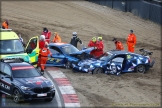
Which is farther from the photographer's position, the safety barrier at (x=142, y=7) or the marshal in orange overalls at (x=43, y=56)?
the safety barrier at (x=142, y=7)

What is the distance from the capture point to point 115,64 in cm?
2845

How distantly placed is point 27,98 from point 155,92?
6.20 meters

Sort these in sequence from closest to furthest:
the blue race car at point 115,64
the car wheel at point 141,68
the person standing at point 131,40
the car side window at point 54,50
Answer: the blue race car at point 115,64 < the car wheel at point 141,68 < the car side window at point 54,50 < the person standing at point 131,40

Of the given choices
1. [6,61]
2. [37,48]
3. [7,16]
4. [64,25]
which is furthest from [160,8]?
[6,61]

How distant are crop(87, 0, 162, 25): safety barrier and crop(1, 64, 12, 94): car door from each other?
805 inches

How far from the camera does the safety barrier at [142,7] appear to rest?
4288 centimetres

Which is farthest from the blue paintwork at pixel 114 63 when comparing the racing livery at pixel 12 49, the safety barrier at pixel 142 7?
the safety barrier at pixel 142 7

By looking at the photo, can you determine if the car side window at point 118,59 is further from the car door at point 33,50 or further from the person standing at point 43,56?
the car door at point 33,50

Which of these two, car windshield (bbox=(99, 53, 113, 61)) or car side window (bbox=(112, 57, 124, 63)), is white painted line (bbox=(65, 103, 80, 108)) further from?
car side window (bbox=(112, 57, 124, 63))

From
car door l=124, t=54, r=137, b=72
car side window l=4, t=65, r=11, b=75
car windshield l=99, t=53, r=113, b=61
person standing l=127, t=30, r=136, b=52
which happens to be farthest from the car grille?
person standing l=127, t=30, r=136, b=52

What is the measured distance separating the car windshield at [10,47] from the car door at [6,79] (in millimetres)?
2710

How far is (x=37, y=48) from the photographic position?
28.3 metres

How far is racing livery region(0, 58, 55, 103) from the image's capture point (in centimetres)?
2245

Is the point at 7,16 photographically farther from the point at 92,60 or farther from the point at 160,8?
the point at 92,60
